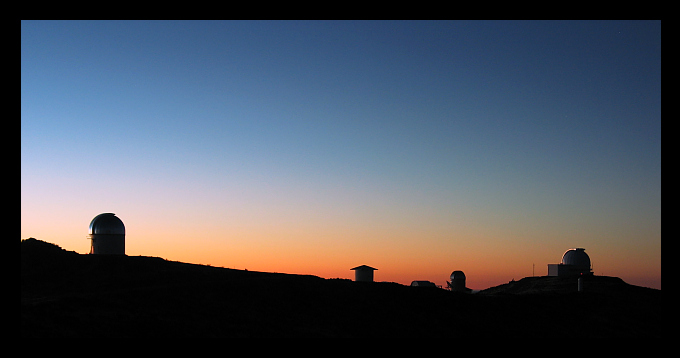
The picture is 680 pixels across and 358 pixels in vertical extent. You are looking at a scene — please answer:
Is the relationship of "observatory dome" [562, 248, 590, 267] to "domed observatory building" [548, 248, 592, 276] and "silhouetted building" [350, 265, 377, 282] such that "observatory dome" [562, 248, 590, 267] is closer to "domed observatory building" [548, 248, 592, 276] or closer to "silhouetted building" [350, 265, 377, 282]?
"domed observatory building" [548, 248, 592, 276]

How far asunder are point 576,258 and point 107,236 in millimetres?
51397

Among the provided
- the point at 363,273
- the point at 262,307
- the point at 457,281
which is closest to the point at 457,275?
the point at 457,281

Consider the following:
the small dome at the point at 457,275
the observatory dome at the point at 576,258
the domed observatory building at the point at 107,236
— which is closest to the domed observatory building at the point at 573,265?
the observatory dome at the point at 576,258

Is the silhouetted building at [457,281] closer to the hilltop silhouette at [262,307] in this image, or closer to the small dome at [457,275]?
the small dome at [457,275]

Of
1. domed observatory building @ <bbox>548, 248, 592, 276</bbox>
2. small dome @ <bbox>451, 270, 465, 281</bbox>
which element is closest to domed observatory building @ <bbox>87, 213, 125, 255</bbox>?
small dome @ <bbox>451, 270, 465, 281</bbox>

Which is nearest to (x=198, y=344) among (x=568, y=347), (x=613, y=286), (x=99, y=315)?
(x=568, y=347)

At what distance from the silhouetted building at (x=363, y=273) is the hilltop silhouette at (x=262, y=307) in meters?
9.77

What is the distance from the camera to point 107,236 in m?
48.4

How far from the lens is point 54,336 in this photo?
89.4 ft

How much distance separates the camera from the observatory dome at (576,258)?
68844mm

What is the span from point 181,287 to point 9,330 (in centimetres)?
2836

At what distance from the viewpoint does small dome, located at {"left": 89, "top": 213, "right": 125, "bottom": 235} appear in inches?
1913

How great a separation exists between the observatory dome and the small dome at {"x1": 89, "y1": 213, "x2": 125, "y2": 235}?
49.9 metres

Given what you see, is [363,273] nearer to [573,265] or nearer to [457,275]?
[457,275]
